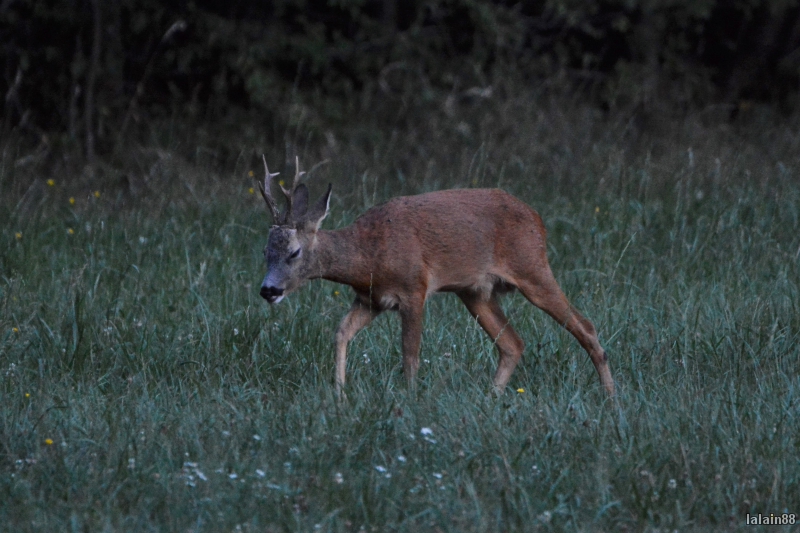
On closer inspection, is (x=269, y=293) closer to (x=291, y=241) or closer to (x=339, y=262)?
(x=291, y=241)

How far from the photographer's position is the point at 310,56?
11.9 m

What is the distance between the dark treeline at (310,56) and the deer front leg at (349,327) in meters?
5.67

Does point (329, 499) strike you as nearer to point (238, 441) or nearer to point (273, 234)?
point (238, 441)

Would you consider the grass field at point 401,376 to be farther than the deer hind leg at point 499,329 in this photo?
No

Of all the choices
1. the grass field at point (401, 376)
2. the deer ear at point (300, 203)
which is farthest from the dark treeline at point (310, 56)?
the deer ear at point (300, 203)

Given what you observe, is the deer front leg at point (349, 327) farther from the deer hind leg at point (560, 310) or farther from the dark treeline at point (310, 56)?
the dark treeline at point (310, 56)

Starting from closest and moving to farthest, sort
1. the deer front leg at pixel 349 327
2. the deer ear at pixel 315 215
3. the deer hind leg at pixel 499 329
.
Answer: the deer front leg at pixel 349 327
the deer ear at pixel 315 215
the deer hind leg at pixel 499 329

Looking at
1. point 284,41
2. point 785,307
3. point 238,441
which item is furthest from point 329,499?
point 284,41

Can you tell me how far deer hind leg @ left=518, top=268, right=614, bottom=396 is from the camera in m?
5.73

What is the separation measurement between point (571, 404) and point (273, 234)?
1.70 metres

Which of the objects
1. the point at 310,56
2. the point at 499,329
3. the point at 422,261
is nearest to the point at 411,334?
the point at 422,261

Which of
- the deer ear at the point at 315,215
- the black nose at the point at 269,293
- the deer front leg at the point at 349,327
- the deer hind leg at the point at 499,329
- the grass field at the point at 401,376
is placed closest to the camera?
the grass field at the point at 401,376

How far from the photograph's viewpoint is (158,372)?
5.62 m

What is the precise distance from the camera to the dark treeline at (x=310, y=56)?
465 inches
